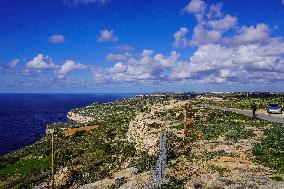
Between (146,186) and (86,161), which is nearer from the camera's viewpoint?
(146,186)

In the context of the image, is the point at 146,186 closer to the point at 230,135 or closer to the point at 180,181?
the point at 180,181

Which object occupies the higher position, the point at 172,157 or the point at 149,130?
the point at 149,130

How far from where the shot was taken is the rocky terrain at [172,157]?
93.3ft

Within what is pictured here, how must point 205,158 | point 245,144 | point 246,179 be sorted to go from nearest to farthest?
point 246,179
point 205,158
point 245,144

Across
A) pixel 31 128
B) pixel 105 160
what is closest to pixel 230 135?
pixel 105 160

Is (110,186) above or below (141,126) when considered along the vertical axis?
below

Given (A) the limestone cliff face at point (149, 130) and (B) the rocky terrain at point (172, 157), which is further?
(A) the limestone cliff face at point (149, 130)

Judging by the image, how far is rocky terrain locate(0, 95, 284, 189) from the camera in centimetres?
2843

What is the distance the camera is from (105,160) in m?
52.2

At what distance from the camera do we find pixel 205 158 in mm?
32469

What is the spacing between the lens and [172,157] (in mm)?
34625

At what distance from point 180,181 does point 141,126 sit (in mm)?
20866

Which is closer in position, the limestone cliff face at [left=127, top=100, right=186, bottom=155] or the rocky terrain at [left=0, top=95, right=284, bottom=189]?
the rocky terrain at [left=0, top=95, right=284, bottom=189]

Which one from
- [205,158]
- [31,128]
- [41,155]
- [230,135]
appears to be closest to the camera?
[205,158]
